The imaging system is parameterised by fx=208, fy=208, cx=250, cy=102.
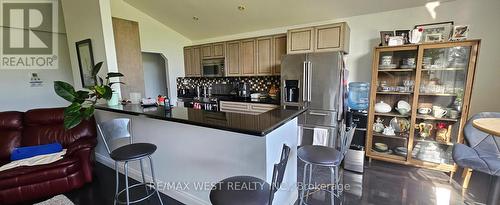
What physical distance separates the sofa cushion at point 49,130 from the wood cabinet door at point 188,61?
2.54m

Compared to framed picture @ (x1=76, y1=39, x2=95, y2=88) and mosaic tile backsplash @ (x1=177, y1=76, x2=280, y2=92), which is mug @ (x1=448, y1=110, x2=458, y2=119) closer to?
mosaic tile backsplash @ (x1=177, y1=76, x2=280, y2=92)

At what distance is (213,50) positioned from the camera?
4.64 metres

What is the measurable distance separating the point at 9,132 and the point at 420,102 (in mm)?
5563

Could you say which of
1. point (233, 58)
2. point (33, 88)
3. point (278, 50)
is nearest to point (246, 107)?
point (233, 58)

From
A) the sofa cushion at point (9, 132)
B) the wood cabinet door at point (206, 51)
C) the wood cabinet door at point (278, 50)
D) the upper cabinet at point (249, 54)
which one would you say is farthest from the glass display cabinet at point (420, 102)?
the sofa cushion at point (9, 132)

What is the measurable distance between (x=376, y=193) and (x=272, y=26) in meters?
3.15

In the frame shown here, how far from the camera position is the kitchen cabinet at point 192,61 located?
16.2 feet

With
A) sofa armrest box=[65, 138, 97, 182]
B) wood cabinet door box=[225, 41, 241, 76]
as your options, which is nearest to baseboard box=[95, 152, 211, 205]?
sofa armrest box=[65, 138, 97, 182]

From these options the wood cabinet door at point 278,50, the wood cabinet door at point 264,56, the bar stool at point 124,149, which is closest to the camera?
the bar stool at point 124,149

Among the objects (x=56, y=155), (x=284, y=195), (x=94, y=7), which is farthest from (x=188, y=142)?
(x=94, y=7)

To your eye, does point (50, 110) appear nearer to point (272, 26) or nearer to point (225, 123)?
point (225, 123)

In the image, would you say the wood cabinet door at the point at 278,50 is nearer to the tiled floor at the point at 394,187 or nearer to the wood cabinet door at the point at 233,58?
the wood cabinet door at the point at 233,58

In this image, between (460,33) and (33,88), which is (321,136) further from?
(33,88)

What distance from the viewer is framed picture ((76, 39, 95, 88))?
316 cm
